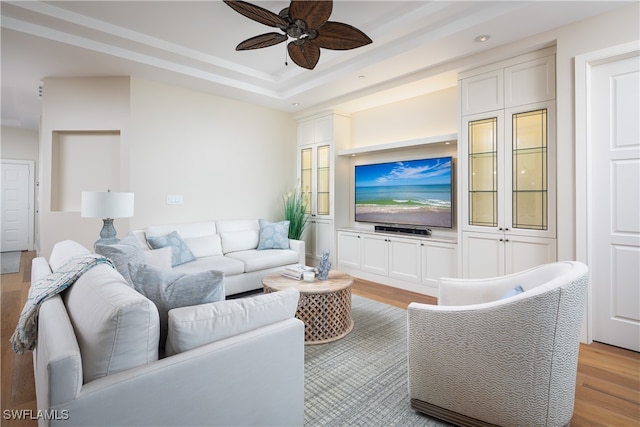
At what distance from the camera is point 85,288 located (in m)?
1.34

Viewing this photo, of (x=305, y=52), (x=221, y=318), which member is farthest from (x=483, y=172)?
(x=221, y=318)

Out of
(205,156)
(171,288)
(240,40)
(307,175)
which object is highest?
(240,40)

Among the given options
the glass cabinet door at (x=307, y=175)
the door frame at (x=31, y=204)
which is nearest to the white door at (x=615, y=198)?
the glass cabinet door at (x=307, y=175)

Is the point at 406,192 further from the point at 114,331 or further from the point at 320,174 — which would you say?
the point at 114,331

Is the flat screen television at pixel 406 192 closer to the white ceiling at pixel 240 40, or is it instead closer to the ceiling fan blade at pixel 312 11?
the white ceiling at pixel 240 40

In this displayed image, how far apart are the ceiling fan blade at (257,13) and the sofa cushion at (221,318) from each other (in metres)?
1.90

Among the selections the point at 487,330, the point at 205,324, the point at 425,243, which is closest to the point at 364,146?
the point at 425,243

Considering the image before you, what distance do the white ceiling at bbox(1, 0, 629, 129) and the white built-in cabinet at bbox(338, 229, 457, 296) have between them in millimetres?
2016

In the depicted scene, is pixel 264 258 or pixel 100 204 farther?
pixel 264 258

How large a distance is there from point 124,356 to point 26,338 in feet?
2.68

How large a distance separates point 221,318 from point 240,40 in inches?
122

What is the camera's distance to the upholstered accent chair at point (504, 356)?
4.69ft

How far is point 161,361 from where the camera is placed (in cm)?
114

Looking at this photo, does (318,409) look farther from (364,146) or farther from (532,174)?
(364,146)
